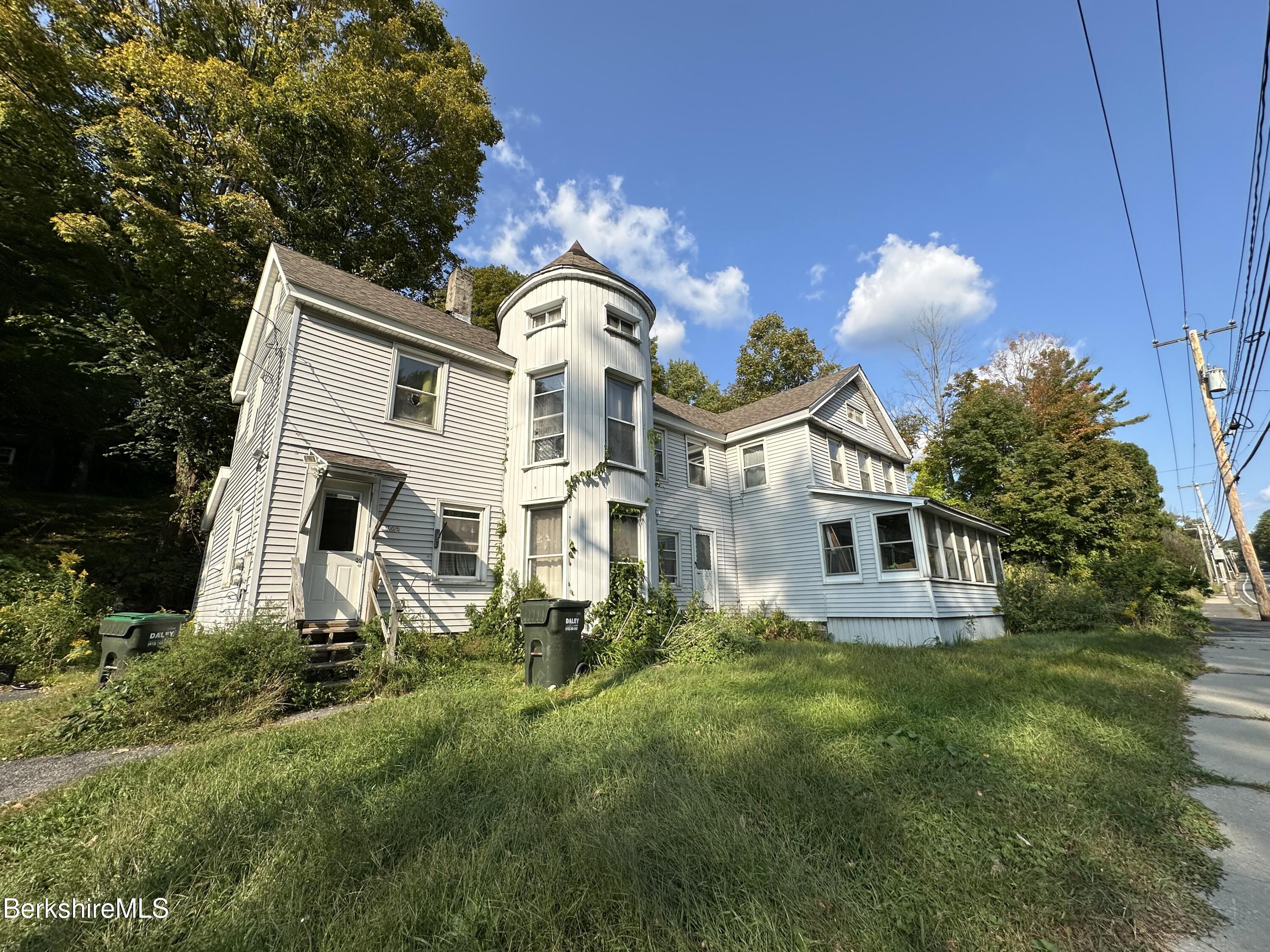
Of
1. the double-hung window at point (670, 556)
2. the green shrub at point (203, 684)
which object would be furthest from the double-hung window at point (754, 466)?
the green shrub at point (203, 684)

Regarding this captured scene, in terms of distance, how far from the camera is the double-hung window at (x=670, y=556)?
43.9ft

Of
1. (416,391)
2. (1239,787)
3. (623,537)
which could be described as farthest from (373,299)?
(1239,787)

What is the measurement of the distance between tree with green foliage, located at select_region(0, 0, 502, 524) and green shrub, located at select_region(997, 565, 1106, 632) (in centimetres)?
2396

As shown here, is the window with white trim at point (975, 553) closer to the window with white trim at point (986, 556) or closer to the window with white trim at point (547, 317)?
the window with white trim at point (986, 556)

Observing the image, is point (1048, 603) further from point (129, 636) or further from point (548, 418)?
point (129, 636)

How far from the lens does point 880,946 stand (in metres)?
1.94

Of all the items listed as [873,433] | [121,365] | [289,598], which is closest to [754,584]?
[873,433]

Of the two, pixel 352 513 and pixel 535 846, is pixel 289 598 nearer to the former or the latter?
→ pixel 352 513

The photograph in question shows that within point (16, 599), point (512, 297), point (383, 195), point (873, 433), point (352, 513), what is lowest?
point (16, 599)

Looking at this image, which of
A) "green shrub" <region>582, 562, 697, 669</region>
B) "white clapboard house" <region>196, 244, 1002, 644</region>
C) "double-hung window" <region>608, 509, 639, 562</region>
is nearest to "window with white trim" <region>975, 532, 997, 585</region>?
"white clapboard house" <region>196, 244, 1002, 644</region>

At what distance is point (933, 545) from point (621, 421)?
28.2ft

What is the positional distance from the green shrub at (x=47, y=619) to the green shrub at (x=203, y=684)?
5.09 m

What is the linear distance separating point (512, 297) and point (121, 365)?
11.0 metres

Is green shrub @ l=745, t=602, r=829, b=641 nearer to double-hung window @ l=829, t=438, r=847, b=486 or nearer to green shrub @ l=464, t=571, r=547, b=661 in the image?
double-hung window @ l=829, t=438, r=847, b=486
